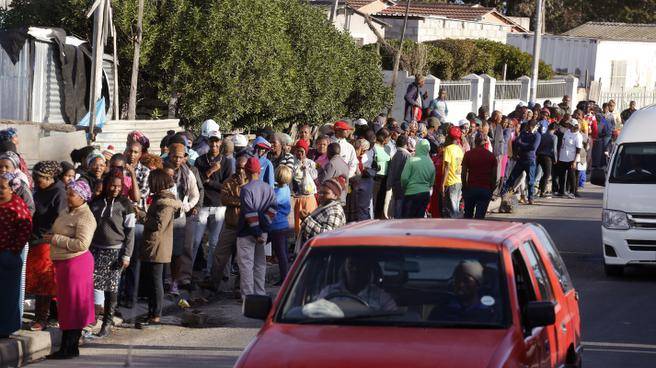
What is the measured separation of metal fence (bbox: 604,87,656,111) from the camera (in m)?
53.3

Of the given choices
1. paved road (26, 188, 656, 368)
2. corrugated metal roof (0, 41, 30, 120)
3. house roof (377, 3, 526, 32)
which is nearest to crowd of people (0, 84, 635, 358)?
paved road (26, 188, 656, 368)

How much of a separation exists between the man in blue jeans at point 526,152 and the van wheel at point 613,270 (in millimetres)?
9111

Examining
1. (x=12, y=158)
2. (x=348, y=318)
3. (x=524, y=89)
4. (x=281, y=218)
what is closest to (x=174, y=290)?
(x=281, y=218)

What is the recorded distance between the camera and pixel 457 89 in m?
37.4

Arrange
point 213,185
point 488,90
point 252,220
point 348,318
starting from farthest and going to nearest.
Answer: point 488,90 → point 213,185 → point 252,220 → point 348,318

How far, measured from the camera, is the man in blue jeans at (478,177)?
19.6 metres

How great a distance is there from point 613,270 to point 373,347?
426 inches

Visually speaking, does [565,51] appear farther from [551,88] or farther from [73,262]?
[73,262]

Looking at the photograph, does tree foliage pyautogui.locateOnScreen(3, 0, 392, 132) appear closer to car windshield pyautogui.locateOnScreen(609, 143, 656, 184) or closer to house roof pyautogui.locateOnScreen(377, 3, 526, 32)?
car windshield pyautogui.locateOnScreen(609, 143, 656, 184)

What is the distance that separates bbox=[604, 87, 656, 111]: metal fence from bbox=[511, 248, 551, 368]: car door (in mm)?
44745

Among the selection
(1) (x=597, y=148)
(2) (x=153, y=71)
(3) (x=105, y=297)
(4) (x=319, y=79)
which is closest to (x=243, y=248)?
(3) (x=105, y=297)

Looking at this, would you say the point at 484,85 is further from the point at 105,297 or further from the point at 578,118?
the point at 105,297

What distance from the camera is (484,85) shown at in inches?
1549

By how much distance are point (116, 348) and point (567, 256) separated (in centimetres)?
939
